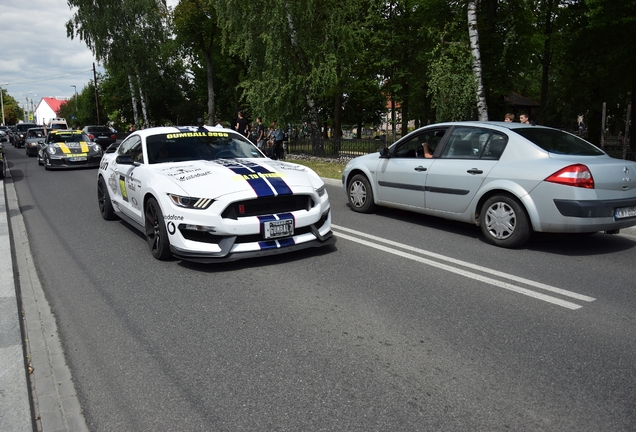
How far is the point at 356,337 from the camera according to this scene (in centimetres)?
413

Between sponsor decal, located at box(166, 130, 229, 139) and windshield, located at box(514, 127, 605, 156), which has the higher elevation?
sponsor decal, located at box(166, 130, 229, 139)

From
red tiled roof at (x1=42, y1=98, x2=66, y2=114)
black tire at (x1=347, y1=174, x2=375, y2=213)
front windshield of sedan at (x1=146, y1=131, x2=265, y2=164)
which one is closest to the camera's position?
front windshield of sedan at (x1=146, y1=131, x2=265, y2=164)

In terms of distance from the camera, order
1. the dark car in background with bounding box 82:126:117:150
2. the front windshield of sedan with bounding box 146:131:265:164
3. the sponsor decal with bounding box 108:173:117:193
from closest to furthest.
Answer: the front windshield of sedan with bounding box 146:131:265:164 → the sponsor decal with bounding box 108:173:117:193 → the dark car in background with bounding box 82:126:117:150

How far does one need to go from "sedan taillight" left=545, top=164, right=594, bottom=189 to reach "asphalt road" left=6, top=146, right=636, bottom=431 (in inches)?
35.6

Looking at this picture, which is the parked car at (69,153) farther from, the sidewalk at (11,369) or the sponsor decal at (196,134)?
the sidewalk at (11,369)

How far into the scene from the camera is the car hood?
5875 mm

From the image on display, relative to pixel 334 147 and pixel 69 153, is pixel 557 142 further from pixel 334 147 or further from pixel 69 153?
pixel 69 153

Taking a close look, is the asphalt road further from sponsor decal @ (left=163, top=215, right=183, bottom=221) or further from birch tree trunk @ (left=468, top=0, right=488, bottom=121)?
birch tree trunk @ (left=468, top=0, right=488, bottom=121)

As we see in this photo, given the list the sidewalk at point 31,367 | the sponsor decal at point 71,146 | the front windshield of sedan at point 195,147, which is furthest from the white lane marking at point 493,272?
the sponsor decal at point 71,146

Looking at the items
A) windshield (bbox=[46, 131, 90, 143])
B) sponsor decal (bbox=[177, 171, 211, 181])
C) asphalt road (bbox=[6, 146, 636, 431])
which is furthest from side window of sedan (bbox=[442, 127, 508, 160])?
windshield (bbox=[46, 131, 90, 143])

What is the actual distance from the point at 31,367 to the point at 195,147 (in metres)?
4.12

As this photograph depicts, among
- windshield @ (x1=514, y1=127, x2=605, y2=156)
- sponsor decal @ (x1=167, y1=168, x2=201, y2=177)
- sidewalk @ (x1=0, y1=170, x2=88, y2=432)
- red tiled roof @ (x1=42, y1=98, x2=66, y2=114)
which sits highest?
red tiled roof @ (x1=42, y1=98, x2=66, y2=114)

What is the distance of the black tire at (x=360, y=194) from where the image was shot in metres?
9.37

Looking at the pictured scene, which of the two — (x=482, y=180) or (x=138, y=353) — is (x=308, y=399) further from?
(x=482, y=180)
